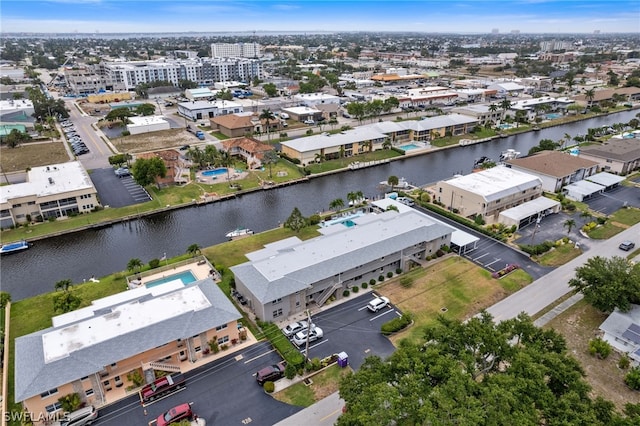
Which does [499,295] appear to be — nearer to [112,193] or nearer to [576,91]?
[112,193]

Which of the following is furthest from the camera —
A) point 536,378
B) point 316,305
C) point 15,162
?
point 15,162

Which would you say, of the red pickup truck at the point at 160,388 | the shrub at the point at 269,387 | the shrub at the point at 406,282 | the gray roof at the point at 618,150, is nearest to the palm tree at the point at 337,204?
the shrub at the point at 406,282

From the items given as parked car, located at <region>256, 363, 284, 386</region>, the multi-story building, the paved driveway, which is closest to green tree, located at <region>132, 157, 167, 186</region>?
the multi-story building

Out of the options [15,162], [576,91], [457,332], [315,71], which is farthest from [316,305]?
[315,71]

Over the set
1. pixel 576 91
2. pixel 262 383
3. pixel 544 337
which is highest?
pixel 576 91

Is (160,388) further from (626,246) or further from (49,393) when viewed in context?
(626,246)

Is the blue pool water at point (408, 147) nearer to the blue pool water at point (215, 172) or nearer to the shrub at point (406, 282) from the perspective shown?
the blue pool water at point (215, 172)

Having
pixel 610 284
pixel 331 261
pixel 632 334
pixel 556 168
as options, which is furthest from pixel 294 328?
pixel 556 168
